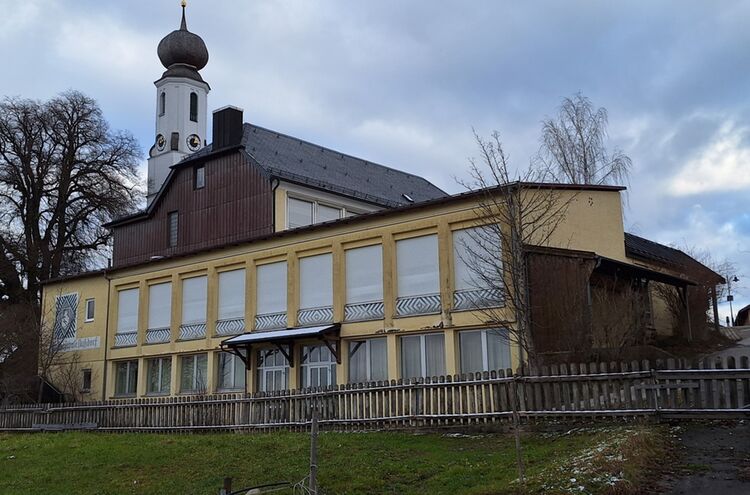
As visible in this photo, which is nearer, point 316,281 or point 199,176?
point 316,281

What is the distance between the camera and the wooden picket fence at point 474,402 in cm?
1353

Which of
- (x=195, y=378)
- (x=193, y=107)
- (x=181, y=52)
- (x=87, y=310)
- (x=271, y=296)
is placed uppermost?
(x=181, y=52)

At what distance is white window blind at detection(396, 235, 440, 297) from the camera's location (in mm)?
23734

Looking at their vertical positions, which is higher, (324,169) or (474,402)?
(324,169)

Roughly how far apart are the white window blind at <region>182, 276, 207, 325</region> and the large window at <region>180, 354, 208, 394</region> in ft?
4.69

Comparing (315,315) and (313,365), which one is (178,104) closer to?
(315,315)

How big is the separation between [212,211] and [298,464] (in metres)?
23.5

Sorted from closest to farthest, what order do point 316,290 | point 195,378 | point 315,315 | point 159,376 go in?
1. point 315,315
2. point 316,290
3. point 195,378
4. point 159,376

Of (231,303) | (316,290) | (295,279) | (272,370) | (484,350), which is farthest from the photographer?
(231,303)

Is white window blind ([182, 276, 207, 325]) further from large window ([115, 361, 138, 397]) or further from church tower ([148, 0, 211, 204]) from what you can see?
church tower ([148, 0, 211, 204])

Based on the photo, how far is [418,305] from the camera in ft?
78.6

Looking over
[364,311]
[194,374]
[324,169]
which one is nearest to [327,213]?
[324,169]

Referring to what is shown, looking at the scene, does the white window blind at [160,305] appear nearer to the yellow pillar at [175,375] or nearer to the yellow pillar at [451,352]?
the yellow pillar at [175,375]

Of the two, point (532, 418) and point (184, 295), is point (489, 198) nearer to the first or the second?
point (532, 418)
